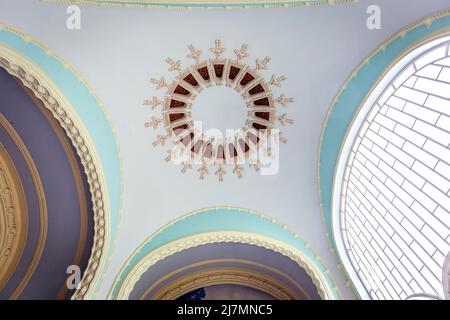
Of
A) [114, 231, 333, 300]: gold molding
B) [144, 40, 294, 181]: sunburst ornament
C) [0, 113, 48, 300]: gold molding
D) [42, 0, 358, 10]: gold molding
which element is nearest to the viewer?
[42, 0, 358, 10]: gold molding

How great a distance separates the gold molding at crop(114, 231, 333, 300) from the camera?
1003 centimetres

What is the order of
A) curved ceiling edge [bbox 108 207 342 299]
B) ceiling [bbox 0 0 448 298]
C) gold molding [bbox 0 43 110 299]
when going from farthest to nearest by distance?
curved ceiling edge [bbox 108 207 342 299] < ceiling [bbox 0 0 448 298] < gold molding [bbox 0 43 110 299]

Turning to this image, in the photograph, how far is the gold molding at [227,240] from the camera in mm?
10028

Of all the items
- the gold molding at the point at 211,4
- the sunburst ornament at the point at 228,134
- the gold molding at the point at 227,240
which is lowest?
the gold molding at the point at 227,240

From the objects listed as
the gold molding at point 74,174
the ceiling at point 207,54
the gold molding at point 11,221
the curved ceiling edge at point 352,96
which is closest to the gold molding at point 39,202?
the gold molding at point 11,221

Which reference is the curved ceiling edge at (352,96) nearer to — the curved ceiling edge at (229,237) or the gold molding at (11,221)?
the curved ceiling edge at (229,237)

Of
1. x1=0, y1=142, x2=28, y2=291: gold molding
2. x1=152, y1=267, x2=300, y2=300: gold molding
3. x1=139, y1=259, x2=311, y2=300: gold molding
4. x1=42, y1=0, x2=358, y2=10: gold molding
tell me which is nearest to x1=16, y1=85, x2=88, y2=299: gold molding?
x1=0, y1=142, x2=28, y2=291: gold molding

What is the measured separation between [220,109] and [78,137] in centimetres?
390

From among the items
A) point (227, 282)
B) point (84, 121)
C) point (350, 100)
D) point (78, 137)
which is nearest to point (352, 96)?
point (350, 100)

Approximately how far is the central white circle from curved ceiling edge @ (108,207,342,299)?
2.71m

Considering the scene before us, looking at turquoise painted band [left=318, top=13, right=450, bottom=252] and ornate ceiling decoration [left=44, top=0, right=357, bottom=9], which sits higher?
ornate ceiling decoration [left=44, top=0, right=357, bottom=9]

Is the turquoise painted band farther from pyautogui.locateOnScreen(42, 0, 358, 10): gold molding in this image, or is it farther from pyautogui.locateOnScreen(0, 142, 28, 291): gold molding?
pyautogui.locateOnScreen(0, 142, 28, 291): gold molding

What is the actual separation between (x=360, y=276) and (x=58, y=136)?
9441 mm

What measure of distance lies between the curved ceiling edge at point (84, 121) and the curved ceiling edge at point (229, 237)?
53.6 inches
